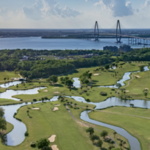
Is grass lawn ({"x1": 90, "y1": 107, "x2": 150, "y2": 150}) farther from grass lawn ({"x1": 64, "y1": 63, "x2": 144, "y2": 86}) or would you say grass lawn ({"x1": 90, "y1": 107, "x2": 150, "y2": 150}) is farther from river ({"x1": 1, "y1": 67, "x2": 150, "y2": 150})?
grass lawn ({"x1": 64, "y1": 63, "x2": 144, "y2": 86})

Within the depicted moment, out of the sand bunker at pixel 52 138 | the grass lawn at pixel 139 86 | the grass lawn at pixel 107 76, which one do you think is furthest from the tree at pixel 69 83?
the sand bunker at pixel 52 138

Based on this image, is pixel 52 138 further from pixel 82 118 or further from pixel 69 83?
pixel 69 83

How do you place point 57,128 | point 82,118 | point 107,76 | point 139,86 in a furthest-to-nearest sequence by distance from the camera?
point 107,76 → point 139,86 → point 82,118 → point 57,128

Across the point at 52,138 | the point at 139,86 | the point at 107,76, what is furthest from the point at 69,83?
the point at 52,138

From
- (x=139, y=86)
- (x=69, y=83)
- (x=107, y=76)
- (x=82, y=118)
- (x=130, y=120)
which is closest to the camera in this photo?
(x=130, y=120)

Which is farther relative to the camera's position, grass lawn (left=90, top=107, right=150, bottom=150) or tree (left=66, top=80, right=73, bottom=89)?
tree (left=66, top=80, right=73, bottom=89)

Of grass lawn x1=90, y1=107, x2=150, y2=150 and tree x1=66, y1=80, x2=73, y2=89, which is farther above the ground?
tree x1=66, y1=80, x2=73, y2=89

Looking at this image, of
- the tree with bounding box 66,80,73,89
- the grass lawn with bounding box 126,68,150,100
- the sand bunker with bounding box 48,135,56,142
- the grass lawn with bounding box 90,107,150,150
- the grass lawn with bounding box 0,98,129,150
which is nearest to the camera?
the grass lawn with bounding box 0,98,129,150

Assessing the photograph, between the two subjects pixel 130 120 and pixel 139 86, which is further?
pixel 139 86

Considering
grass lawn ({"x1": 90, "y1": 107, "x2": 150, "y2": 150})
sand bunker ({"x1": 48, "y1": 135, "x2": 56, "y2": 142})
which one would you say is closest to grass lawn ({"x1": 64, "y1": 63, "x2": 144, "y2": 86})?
grass lawn ({"x1": 90, "y1": 107, "x2": 150, "y2": 150})

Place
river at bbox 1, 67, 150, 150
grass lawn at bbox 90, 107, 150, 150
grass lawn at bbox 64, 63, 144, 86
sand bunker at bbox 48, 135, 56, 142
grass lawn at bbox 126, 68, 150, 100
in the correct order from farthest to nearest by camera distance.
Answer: grass lawn at bbox 64, 63, 144, 86 → grass lawn at bbox 126, 68, 150, 100 → grass lawn at bbox 90, 107, 150, 150 → river at bbox 1, 67, 150, 150 → sand bunker at bbox 48, 135, 56, 142
